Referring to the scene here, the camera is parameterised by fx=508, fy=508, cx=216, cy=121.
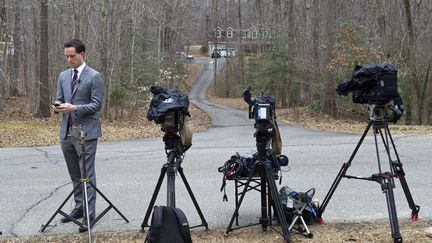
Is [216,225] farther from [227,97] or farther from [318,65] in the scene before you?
[227,97]

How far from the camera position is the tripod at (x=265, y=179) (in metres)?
4.99

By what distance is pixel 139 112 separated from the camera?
27719 mm

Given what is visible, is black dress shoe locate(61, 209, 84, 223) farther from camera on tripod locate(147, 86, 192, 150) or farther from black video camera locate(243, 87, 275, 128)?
black video camera locate(243, 87, 275, 128)

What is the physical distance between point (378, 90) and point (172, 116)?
2.03 meters

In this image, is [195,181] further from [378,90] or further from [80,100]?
[378,90]

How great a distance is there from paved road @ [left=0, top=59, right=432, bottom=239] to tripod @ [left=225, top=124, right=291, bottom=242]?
25.7 inches

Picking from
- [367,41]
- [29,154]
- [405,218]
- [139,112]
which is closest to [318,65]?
[367,41]

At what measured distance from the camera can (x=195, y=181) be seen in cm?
830

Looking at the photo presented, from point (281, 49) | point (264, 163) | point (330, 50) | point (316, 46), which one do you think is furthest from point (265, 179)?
point (281, 49)

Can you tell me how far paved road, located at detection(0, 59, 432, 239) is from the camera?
616 centimetres

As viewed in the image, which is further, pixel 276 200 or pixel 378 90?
pixel 276 200

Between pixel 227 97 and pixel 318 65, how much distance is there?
90.9 feet

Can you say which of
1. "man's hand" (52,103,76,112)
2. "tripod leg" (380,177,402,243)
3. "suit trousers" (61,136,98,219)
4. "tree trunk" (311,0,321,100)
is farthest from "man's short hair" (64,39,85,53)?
"tree trunk" (311,0,321,100)

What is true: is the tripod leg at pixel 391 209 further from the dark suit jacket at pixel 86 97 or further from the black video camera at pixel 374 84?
the dark suit jacket at pixel 86 97
